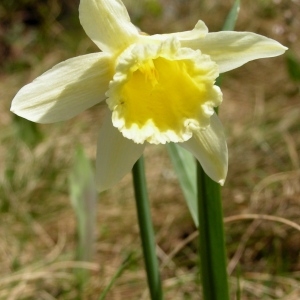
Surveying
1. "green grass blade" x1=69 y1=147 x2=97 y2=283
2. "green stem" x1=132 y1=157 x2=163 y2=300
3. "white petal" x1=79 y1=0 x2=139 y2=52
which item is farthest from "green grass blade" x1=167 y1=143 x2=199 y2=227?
"green grass blade" x1=69 y1=147 x2=97 y2=283

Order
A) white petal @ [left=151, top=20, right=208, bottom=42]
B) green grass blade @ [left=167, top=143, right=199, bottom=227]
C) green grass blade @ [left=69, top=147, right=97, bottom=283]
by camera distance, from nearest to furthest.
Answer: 1. white petal @ [left=151, top=20, right=208, bottom=42]
2. green grass blade @ [left=167, top=143, right=199, bottom=227]
3. green grass blade @ [left=69, top=147, right=97, bottom=283]

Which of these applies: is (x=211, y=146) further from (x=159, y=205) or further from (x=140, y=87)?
(x=159, y=205)

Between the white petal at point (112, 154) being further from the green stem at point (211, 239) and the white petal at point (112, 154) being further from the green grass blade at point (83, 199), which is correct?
the green grass blade at point (83, 199)

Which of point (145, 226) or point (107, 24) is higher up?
point (107, 24)

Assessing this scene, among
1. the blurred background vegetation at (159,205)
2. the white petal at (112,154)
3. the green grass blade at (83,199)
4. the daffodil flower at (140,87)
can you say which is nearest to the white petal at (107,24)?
the daffodil flower at (140,87)

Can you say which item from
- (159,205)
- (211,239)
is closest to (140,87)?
(211,239)

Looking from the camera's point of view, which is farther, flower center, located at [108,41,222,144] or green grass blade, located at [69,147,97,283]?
green grass blade, located at [69,147,97,283]

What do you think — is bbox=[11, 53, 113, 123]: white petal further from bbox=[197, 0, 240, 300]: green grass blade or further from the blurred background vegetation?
the blurred background vegetation

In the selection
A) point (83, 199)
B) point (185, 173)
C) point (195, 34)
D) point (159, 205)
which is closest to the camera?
point (195, 34)
